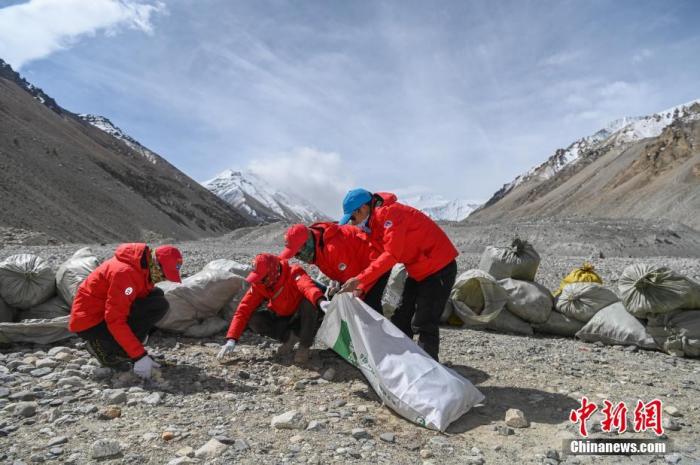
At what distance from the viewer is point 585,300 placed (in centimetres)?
557

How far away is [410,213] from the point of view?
3.77m

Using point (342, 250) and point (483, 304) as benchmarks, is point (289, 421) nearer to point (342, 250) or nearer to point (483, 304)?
point (342, 250)

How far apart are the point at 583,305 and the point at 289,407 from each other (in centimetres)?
373

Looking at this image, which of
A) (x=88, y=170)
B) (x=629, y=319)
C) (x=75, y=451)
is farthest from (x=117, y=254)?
(x=88, y=170)

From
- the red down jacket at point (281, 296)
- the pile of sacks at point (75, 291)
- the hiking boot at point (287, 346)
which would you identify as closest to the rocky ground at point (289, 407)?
the hiking boot at point (287, 346)

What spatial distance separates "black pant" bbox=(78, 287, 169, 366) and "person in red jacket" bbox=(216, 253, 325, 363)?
2.06ft

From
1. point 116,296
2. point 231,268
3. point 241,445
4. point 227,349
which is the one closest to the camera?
point 241,445

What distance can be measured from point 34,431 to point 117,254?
1349mm

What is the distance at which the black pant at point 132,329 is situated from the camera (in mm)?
3828

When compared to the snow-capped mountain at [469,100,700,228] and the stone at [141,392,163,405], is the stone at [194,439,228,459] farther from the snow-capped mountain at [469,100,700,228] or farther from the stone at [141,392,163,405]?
the snow-capped mountain at [469,100,700,228]

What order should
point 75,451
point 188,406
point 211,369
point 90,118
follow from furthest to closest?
point 90,118 < point 211,369 < point 188,406 < point 75,451

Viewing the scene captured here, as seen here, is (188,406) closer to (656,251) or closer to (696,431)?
(696,431)

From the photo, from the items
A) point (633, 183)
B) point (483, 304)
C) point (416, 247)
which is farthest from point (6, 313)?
point (633, 183)

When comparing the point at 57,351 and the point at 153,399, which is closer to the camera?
the point at 153,399
